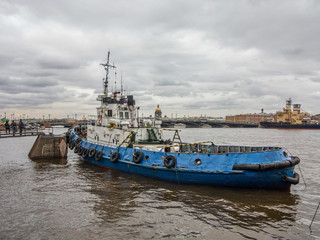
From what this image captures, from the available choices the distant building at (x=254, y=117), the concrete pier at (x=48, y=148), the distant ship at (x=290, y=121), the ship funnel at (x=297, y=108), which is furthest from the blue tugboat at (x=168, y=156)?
the distant building at (x=254, y=117)

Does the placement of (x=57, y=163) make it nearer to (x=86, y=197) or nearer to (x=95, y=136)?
(x=95, y=136)

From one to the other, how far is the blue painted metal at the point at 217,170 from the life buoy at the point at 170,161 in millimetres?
158

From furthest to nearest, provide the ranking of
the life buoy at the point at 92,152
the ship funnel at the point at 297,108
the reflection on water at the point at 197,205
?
the ship funnel at the point at 297,108
the life buoy at the point at 92,152
the reflection on water at the point at 197,205

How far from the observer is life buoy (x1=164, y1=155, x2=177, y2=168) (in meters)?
11.4

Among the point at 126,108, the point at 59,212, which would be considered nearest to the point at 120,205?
the point at 59,212

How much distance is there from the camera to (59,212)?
858cm

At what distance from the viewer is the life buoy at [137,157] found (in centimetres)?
1277

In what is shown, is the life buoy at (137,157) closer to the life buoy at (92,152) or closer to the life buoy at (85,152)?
the life buoy at (92,152)

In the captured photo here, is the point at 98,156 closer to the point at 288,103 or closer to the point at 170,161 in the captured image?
the point at 170,161

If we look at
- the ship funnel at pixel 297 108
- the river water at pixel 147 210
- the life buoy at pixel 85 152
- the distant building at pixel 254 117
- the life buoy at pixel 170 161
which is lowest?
the river water at pixel 147 210

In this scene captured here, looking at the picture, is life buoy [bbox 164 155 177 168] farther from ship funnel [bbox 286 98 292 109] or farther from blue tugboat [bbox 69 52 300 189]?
ship funnel [bbox 286 98 292 109]

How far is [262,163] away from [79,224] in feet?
23.1

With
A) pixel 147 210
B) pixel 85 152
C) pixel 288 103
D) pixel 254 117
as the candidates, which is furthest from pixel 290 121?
pixel 147 210

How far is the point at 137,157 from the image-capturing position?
13000mm
